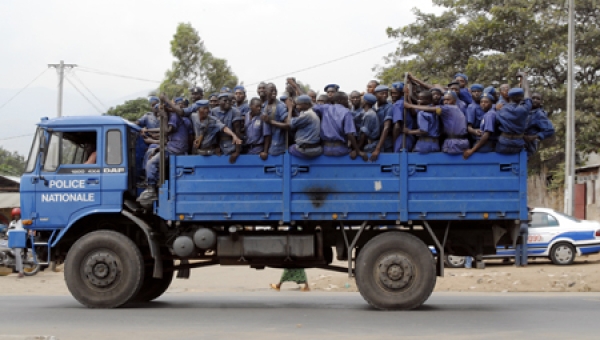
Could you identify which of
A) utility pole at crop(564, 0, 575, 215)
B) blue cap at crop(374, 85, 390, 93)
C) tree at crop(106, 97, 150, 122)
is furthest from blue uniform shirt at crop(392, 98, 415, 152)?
tree at crop(106, 97, 150, 122)

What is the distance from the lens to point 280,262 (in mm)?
10133

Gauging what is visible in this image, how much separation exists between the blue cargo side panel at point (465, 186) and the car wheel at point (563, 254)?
886 cm

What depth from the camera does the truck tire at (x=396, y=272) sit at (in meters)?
9.45

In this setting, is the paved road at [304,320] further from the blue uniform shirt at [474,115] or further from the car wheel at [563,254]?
the car wheel at [563,254]

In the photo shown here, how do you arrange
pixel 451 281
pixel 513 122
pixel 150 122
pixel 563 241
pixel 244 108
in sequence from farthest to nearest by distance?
1. pixel 563 241
2. pixel 451 281
3. pixel 150 122
4. pixel 244 108
5. pixel 513 122

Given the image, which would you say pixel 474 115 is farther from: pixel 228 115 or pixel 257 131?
pixel 228 115

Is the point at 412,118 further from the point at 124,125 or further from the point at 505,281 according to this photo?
the point at 505,281

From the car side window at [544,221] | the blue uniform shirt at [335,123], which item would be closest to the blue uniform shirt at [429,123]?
the blue uniform shirt at [335,123]

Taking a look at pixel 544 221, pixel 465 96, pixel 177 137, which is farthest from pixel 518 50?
pixel 177 137

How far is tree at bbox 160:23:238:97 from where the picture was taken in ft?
88.6

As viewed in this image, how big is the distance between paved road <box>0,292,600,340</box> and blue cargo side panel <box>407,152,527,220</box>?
1250 millimetres

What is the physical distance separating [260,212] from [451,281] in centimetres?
645

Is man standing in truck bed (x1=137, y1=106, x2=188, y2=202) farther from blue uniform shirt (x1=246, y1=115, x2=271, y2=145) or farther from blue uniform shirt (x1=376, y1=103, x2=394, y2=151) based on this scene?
blue uniform shirt (x1=376, y1=103, x2=394, y2=151)

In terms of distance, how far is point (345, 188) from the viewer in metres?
9.50
